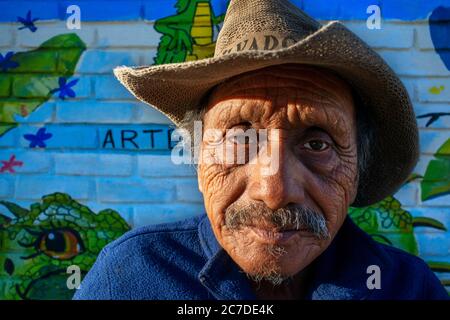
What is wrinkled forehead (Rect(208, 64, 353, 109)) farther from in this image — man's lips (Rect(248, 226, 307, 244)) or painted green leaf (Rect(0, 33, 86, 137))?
painted green leaf (Rect(0, 33, 86, 137))

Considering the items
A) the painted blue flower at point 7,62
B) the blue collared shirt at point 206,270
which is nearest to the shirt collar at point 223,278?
the blue collared shirt at point 206,270

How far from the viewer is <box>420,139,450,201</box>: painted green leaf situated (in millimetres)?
3064

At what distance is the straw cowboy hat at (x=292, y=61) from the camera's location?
1.35 metres

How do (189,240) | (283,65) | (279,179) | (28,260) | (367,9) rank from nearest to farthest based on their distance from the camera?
(279,179) → (283,65) → (189,240) → (367,9) → (28,260)

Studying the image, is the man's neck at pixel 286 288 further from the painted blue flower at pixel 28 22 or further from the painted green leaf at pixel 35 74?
the painted blue flower at pixel 28 22

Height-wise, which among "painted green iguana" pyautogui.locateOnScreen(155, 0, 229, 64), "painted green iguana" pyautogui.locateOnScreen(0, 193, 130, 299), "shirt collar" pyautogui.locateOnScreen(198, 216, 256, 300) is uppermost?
"painted green iguana" pyautogui.locateOnScreen(155, 0, 229, 64)

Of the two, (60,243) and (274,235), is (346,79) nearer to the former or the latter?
(274,235)

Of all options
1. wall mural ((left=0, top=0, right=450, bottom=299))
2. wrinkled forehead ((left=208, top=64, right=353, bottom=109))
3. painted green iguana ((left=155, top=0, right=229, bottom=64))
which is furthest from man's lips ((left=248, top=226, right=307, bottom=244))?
painted green iguana ((left=155, top=0, right=229, bottom=64))

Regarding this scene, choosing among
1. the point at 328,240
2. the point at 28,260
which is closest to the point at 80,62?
the point at 28,260

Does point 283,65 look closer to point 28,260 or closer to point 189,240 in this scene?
point 189,240

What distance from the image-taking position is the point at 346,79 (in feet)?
5.11

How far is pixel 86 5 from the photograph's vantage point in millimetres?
3074

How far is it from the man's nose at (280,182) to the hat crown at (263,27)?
11.8 inches

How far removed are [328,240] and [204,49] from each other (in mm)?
1857
